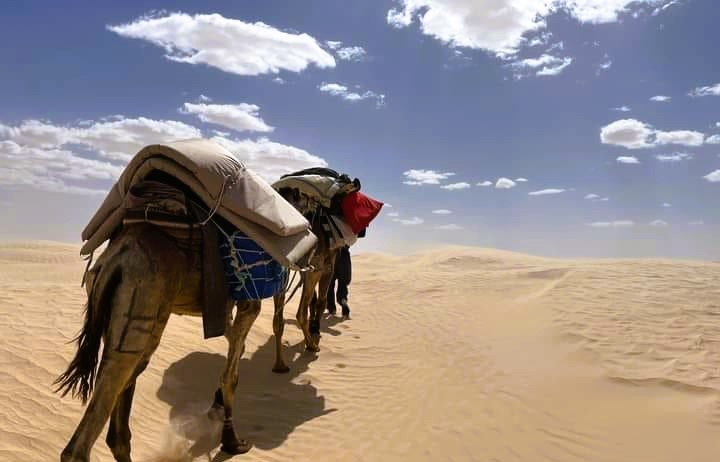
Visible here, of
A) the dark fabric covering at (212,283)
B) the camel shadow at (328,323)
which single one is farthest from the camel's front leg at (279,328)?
the camel shadow at (328,323)

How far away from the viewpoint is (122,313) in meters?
3.07

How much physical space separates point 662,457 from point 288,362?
5194 millimetres

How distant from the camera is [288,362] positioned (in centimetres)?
771

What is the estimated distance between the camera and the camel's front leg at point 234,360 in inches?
176

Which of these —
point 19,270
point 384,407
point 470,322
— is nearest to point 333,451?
point 384,407

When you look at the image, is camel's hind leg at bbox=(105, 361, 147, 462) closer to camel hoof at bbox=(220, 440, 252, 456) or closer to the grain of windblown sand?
the grain of windblown sand

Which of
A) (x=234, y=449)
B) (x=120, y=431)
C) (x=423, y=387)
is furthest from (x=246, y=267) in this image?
(x=423, y=387)

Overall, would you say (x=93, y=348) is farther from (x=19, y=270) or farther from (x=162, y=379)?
(x=19, y=270)

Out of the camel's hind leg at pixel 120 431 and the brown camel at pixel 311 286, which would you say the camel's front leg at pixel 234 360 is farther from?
the brown camel at pixel 311 286

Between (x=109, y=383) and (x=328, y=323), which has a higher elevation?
(x=109, y=383)

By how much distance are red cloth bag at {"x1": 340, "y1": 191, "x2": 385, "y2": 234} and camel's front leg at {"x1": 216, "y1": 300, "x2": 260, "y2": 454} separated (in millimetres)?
3697

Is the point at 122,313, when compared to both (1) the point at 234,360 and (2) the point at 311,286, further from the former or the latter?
(2) the point at 311,286

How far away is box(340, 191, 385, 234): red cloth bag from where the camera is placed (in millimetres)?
8031

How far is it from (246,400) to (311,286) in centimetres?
207
